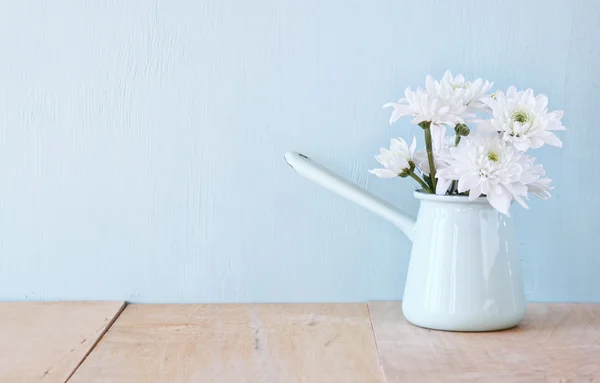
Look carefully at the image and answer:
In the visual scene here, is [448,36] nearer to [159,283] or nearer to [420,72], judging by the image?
[420,72]

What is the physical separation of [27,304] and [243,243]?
0.98 ft

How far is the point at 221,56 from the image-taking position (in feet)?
3.12

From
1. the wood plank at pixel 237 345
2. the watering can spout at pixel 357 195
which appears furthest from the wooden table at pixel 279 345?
the watering can spout at pixel 357 195

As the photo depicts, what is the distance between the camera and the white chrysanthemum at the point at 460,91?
2.63ft

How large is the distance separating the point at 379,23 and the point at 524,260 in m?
0.38

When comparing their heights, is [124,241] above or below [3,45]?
below

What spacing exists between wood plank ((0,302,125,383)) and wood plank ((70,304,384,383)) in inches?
0.7

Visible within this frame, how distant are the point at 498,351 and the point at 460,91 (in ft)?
0.94

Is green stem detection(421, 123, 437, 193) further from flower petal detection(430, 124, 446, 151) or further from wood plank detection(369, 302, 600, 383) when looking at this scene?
wood plank detection(369, 302, 600, 383)

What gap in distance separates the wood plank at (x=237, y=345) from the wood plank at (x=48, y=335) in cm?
2

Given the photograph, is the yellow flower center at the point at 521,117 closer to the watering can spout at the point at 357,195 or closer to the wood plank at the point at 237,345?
the watering can spout at the point at 357,195

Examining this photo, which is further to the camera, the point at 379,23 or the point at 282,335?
the point at 379,23

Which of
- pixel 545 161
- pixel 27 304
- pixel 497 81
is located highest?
pixel 497 81

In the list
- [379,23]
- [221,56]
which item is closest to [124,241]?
[221,56]
